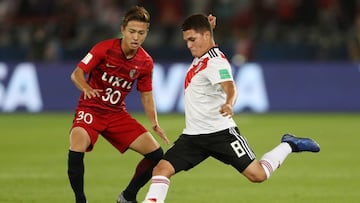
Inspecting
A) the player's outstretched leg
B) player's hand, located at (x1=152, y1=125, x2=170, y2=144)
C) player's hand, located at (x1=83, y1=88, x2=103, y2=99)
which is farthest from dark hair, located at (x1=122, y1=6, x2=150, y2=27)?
the player's outstretched leg

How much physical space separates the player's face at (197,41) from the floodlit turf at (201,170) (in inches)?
80.5

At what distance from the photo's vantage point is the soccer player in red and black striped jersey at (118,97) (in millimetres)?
9633

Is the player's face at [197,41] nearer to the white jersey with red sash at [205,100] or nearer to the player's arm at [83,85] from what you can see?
the white jersey with red sash at [205,100]

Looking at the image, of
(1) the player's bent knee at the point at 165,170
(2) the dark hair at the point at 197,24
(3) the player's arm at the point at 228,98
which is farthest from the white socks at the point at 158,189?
(2) the dark hair at the point at 197,24

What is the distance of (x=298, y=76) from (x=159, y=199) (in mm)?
13764

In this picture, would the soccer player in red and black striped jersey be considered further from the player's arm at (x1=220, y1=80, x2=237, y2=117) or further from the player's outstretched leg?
the player's outstretched leg

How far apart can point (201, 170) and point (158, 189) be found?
4.65 m

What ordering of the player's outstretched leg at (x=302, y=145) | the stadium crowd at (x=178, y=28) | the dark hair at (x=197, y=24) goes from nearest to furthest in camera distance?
1. the dark hair at (x=197, y=24)
2. the player's outstretched leg at (x=302, y=145)
3. the stadium crowd at (x=178, y=28)

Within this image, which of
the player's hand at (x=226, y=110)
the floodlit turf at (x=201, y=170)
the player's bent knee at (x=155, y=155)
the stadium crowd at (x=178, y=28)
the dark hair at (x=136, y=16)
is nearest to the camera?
the player's hand at (x=226, y=110)

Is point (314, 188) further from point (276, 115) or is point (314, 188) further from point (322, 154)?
point (276, 115)

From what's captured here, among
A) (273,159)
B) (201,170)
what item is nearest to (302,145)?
(273,159)

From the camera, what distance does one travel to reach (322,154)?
1512cm

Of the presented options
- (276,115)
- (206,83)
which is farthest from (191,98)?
(276,115)

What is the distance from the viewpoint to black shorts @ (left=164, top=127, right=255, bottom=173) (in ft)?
29.8
